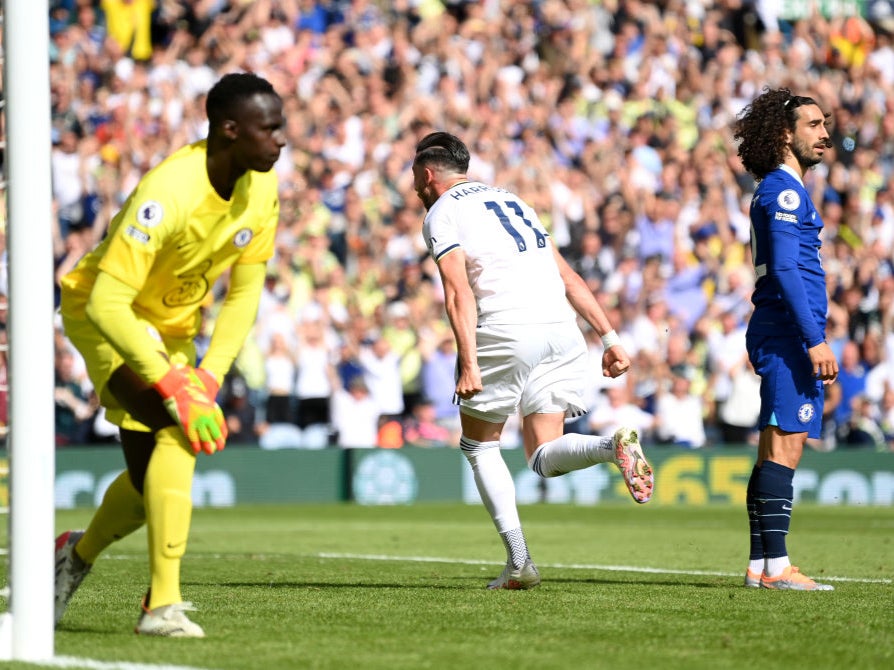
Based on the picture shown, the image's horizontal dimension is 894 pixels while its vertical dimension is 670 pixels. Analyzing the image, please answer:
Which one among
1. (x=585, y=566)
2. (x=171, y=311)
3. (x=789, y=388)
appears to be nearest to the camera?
(x=171, y=311)

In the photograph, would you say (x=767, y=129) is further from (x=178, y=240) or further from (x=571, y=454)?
(x=178, y=240)

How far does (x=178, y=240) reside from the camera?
5.74 metres

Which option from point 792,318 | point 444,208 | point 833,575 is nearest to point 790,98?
point 792,318

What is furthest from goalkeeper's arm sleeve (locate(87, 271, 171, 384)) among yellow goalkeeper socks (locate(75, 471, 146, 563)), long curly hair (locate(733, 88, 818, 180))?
long curly hair (locate(733, 88, 818, 180))

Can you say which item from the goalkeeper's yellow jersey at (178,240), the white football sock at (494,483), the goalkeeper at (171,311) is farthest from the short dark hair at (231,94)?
the white football sock at (494,483)

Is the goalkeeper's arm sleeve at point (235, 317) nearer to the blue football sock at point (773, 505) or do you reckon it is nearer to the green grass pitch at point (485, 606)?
the green grass pitch at point (485, 606)

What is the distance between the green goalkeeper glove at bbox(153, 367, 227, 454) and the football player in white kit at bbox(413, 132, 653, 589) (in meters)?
2.56

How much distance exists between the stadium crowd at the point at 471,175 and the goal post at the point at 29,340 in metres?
12.5

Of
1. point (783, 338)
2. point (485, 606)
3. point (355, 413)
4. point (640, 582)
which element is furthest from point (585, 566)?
point (355, 413)

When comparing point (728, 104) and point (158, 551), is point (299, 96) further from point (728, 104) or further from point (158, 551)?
point (158, 551)

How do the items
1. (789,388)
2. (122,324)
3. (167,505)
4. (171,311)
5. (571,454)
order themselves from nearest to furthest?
(122,324) → (167,505) → (171,311) → (571,454) → (789,388)

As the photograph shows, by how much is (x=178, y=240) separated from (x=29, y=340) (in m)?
0.86

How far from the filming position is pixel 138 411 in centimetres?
574

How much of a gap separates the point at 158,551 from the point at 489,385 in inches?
113
